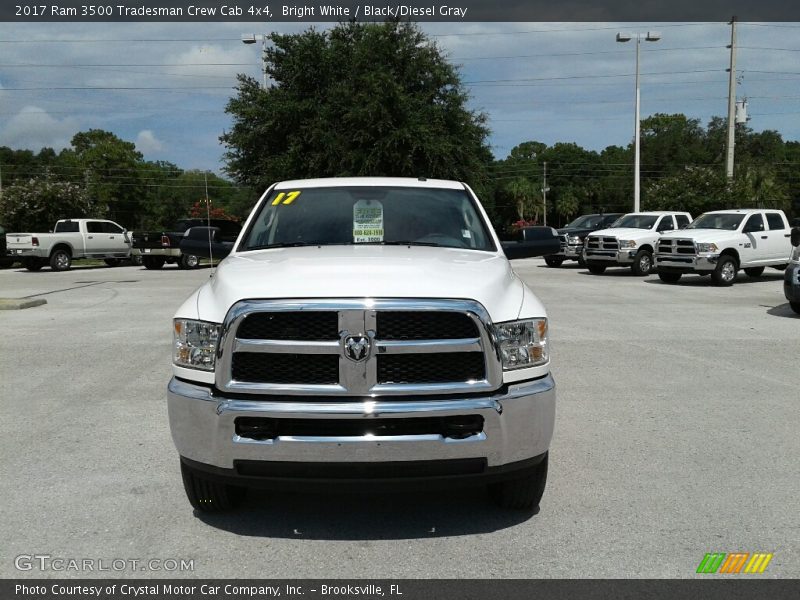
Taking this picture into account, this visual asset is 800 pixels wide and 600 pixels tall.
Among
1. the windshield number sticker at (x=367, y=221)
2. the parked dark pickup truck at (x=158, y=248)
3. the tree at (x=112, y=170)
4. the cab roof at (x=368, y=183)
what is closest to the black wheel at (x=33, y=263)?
the parked dark pickup truck at (x=158, y=248)

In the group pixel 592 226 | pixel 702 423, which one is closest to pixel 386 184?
pixel 702 423

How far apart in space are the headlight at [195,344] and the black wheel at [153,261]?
27152mm

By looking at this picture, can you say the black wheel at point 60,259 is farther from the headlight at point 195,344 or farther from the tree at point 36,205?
the headlight at point 195,344

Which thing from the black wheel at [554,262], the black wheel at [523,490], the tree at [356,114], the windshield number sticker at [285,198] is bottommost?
the black wheel at [554,262]

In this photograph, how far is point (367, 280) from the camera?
3.85 m

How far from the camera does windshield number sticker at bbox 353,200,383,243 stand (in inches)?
206

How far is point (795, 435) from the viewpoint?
19.2 feet

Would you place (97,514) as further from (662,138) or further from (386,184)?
(662,138)

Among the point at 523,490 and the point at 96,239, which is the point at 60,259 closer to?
the point at 96,239

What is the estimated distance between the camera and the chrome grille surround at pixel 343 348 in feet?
12.0

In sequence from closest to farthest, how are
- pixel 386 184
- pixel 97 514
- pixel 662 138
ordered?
1. pixel 97 514
2. pixel 386 184
3. pixel 662 138

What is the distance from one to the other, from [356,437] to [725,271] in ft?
60.8

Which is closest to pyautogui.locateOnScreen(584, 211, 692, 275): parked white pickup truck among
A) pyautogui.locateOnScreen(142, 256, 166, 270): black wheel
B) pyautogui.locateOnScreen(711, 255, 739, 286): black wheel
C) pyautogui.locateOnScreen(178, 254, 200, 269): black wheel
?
pyautogui.locateOnScreen(711, 255, 739, 286): black wheel
